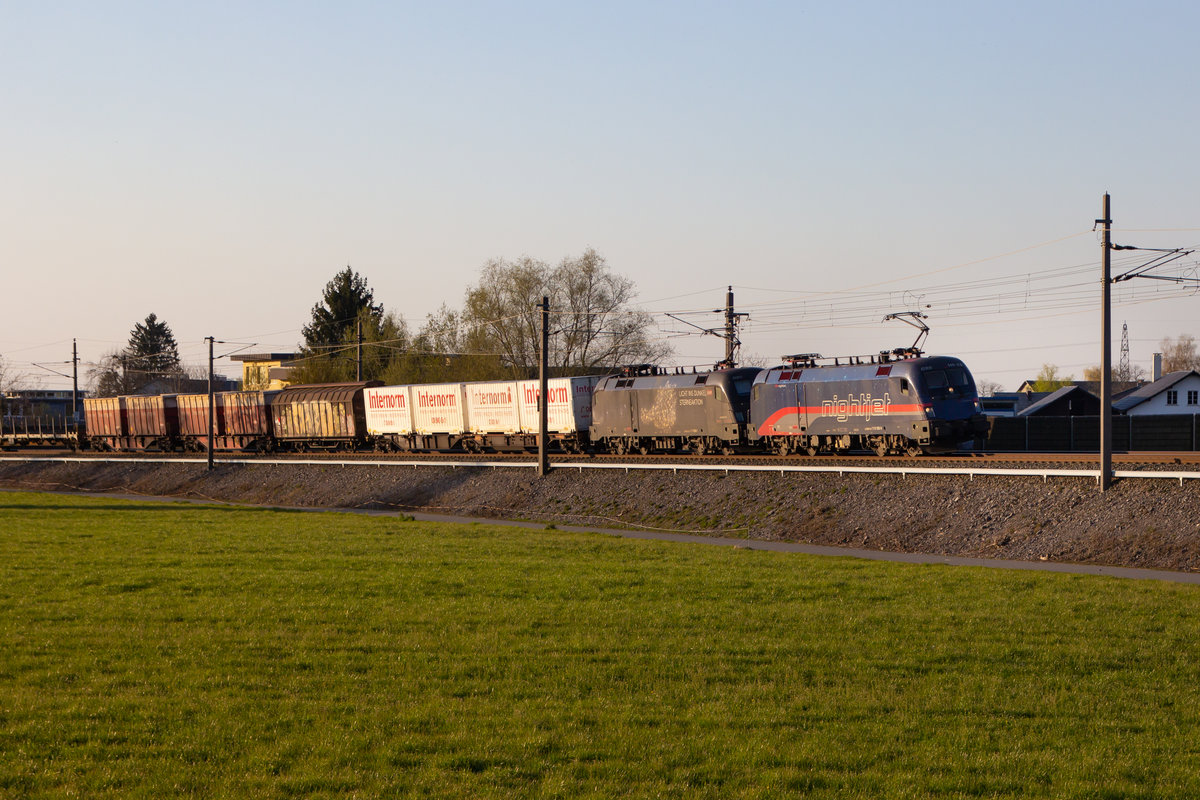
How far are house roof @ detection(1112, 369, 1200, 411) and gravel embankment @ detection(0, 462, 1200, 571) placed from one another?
45.5 metres

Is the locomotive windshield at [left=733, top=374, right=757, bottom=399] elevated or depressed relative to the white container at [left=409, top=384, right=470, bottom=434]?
elevated

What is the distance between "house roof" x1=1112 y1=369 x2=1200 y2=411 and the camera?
228 feet

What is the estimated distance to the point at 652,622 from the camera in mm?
15328

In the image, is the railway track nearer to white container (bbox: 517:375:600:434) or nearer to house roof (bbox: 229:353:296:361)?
white container (bbox: 517:375:600:434)

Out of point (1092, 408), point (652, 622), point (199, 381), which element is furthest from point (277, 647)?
point (199, 381)

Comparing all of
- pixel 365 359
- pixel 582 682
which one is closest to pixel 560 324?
pixel 365 359

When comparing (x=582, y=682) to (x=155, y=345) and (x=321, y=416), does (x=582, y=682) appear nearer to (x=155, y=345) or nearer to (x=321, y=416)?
(x=321, y=416)

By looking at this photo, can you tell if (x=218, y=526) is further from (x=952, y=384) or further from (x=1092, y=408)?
(x=1092, y=408)

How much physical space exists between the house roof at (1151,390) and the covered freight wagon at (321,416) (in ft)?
160

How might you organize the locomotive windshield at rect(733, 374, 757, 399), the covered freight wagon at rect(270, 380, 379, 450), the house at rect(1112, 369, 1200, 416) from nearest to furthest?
the locomotive windshield at rect(733, 374, 757, 399) < the covered freight wagon at rect(270, 380, 379, 450) < the house at rect(1112, 369, 1200, 416)

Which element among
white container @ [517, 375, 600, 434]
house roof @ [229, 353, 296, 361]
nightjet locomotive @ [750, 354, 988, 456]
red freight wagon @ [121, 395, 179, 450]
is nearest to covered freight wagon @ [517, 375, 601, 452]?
white container @ [517, 375, 600, 434]

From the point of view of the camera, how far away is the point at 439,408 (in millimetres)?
54781

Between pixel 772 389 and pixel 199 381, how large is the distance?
132m

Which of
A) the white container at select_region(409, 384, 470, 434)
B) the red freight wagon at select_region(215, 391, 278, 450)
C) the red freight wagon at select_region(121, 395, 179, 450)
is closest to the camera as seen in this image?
the white container at select_region(409, 384, 470, 434)
